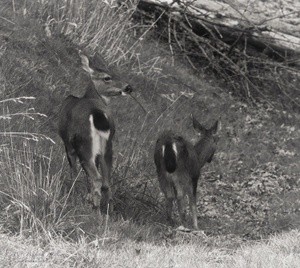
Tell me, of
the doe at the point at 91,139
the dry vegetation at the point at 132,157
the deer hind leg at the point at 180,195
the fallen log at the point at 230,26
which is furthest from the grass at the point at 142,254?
the fallen log at the point at 230,26

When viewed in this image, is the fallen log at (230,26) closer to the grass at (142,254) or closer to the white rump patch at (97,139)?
the white rump patch at (97,139)

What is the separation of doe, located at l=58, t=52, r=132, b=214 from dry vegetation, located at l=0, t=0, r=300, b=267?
0.72 feet

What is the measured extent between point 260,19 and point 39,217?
815 centimetres

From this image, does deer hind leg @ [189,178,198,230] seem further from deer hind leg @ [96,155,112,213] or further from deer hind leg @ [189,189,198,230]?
deer hind leg @ [96,155,112,213]

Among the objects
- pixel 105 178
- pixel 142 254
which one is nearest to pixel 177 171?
pixel 105 178

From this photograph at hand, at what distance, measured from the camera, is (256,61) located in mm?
13656

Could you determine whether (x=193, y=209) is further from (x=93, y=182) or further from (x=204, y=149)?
(x=93, y=182)

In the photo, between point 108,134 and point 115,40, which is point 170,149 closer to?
point 108,134

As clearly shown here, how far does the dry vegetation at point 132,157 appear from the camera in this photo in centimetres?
659

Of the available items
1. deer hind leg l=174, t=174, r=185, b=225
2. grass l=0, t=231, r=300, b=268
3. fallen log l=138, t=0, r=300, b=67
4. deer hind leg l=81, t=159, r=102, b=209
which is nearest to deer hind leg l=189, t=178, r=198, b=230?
deer hind leg l=174, t=174, r=185, b=225

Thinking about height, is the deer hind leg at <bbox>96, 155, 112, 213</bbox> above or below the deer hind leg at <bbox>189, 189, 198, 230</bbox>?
above

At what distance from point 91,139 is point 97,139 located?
0.19 feet

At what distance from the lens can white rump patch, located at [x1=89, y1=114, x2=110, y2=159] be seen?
8133 mm

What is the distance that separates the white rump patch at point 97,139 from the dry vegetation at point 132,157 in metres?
0.41
